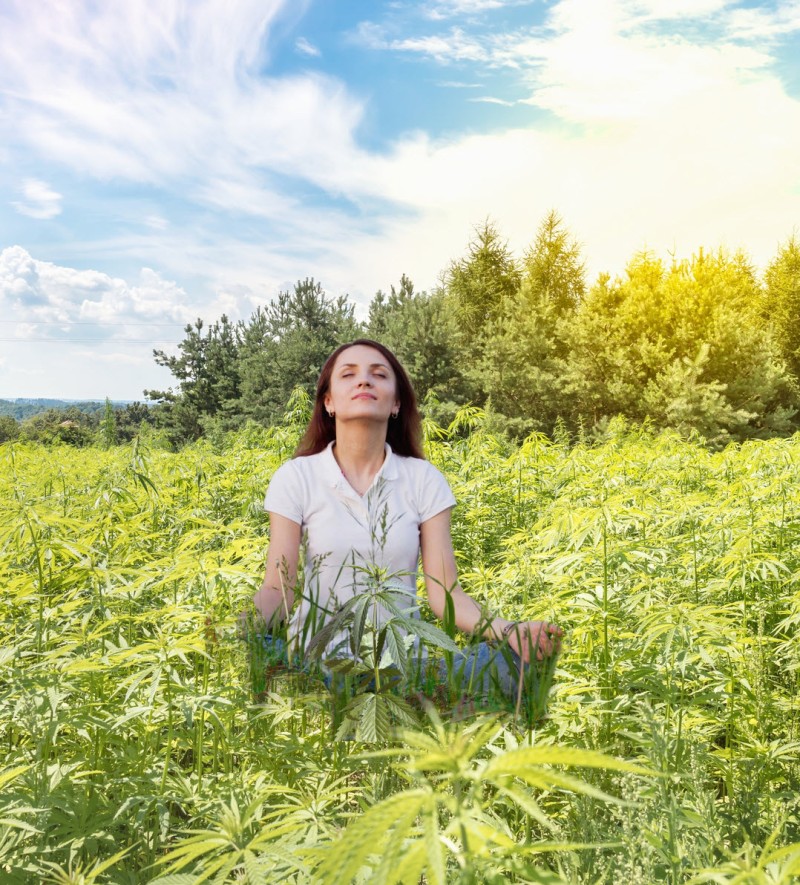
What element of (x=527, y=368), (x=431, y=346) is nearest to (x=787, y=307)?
(x=527, y=368)

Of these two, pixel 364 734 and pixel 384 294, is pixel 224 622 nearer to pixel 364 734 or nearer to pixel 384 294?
pixel 364 734

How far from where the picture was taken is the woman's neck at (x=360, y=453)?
8.74 feet

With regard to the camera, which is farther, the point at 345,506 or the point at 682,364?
the point at 682,364

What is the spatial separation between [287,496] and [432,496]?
0.51 meters

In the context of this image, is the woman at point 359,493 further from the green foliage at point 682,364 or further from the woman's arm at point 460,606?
the green foliage at point 682,364

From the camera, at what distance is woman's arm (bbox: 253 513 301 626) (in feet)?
6.22

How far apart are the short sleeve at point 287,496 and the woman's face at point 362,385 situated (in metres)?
0.28

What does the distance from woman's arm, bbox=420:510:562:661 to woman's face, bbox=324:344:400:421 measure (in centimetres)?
45

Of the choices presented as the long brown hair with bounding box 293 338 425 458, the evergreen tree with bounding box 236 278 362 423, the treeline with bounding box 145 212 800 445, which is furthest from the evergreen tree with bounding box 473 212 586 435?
the long brown hair with bounding box 293 338 425 458

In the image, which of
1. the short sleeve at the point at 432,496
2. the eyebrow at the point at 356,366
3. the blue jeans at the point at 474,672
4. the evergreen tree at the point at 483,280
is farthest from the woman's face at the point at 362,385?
→ the evergreen tree at the point at 483,280

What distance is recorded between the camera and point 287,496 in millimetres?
2553

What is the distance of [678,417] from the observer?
696 inches

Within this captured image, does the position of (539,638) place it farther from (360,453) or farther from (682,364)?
(682,364)

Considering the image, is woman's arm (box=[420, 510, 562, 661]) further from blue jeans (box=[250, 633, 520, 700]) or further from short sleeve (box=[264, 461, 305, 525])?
short sleeve (box=[264, 461, 305, 525])
